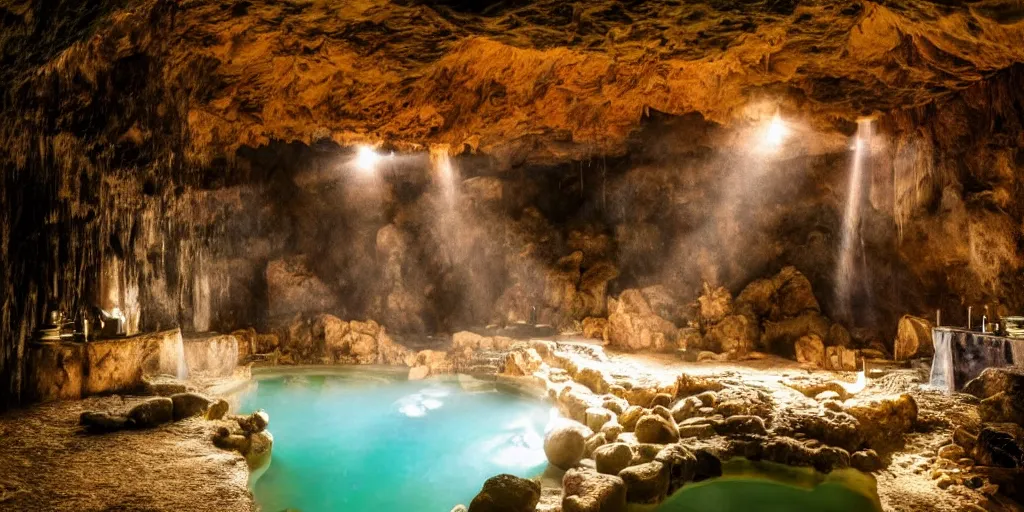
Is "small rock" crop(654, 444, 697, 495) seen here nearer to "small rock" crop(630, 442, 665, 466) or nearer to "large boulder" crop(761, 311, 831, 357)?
"small rock" crop(630, 442, 665, 466)

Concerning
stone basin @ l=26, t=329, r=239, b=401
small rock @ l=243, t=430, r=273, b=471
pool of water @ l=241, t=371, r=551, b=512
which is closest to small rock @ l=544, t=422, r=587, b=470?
pool of water @ l=241, t=371, r=551, b=512

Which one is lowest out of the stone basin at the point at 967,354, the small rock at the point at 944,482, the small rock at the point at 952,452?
the small rock at the point at 944,482

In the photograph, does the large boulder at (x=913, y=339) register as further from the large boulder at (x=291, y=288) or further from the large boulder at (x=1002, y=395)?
the large boulder at (x=291, y=288)

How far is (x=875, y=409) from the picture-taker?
5.91 meters

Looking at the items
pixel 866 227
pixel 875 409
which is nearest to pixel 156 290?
pixel 875 409

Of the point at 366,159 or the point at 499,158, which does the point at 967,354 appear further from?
the point at 366,159

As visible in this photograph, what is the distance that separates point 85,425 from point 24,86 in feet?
12.3

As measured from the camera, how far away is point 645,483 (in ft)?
16.3

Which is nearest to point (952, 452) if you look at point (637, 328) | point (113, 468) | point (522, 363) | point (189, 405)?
point (522, 363)

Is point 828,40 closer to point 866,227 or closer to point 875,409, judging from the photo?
point 875,409

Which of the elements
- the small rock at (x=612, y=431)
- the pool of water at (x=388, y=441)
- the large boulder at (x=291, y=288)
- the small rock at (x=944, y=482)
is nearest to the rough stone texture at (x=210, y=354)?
the pool of water at (x=388, y=441)

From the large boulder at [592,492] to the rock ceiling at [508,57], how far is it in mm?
4999

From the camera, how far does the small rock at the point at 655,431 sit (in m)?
5.88

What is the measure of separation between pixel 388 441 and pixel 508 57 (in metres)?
6.16
